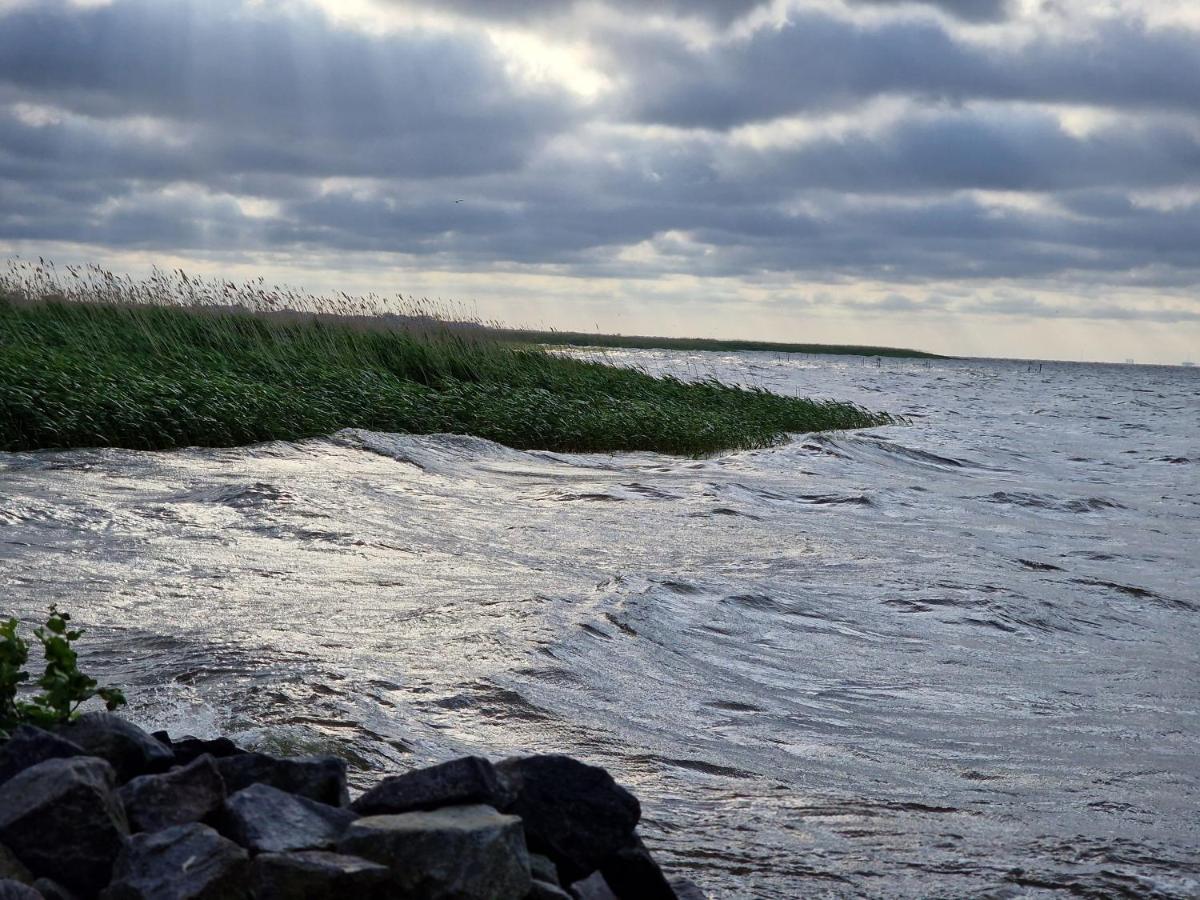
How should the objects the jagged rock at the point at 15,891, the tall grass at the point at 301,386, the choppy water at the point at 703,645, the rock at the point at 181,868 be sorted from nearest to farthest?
the jagged rock at the point at 15,891 → the rock at the point at 181,868 → the choppy water at the point at 703,645 → the tall grass at the point at 301,386

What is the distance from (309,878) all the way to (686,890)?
1.16m

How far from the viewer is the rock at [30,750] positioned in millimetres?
3227

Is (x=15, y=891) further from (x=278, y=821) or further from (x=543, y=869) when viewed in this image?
(x=543, y=869)

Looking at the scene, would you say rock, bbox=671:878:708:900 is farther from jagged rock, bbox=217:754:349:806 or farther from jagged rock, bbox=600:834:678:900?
jagged rock, bbox=217:754:349:806

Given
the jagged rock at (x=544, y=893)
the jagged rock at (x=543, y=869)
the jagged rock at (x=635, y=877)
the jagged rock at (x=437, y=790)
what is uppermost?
the jagged rock at (x=437, y=790)

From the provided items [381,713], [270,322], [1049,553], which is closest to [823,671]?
[381,713]

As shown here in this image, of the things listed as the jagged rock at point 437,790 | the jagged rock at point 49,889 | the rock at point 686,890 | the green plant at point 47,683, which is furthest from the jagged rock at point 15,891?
the rock at point 686,890

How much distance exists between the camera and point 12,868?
2.83 meters

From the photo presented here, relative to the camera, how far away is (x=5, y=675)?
3.57 meters

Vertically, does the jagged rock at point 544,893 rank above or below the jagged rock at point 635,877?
above

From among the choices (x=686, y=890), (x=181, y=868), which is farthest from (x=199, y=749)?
(x=686, y=890)

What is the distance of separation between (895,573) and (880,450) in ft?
37.8

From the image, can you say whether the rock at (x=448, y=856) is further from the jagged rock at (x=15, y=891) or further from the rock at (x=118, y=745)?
the rock at (x=118, y=745)

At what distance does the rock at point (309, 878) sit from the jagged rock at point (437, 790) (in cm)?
30
